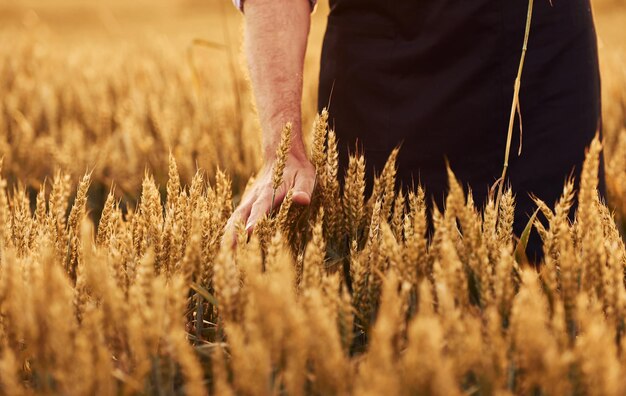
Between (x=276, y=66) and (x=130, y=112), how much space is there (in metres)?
1.62

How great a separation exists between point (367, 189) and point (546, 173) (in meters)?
0.38

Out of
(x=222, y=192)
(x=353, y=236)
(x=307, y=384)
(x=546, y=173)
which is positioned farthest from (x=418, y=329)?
(x=546, y=173)

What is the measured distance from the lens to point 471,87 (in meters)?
1.62

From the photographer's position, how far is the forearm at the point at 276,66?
58.5 inches

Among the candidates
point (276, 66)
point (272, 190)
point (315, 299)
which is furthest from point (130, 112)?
point (315, 299)

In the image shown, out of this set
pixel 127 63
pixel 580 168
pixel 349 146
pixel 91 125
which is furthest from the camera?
pixel 127 63

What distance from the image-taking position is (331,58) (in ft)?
5.72

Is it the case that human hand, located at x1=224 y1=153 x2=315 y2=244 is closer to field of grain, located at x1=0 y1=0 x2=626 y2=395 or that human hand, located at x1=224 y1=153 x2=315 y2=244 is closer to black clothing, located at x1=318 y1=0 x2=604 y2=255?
field of grain, located at x1=0 y1=0 x2=626 y2=395

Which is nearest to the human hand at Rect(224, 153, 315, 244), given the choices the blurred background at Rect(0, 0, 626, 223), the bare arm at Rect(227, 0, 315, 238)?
the bare arm at Rect(227, 0, 315, 238)

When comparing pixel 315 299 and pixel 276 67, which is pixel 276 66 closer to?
pixel 276 67

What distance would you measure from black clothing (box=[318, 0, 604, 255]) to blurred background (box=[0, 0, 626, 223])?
0.27m

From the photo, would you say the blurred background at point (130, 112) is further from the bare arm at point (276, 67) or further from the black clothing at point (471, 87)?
the black clothing at point (471, 87)

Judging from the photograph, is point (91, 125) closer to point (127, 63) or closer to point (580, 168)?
point (127, 63)

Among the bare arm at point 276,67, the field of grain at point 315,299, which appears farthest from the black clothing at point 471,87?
the field of grain at point 315,299
